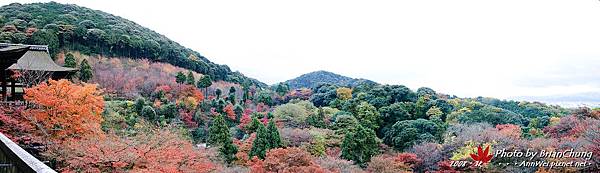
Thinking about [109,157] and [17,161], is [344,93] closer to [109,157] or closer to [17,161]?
[109,157]

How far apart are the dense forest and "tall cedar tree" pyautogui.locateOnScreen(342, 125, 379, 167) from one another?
46 millimetres

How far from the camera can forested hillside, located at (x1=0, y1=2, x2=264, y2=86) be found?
3659 centimetres

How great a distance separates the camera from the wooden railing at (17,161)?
6.38 feet

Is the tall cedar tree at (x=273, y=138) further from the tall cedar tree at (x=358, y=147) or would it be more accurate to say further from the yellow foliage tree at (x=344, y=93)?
the yellow foliage tree at (x=344, y=93)

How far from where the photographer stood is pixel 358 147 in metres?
20.7

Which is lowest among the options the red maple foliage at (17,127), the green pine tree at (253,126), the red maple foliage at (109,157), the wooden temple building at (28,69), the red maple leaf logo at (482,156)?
the green pine tree at (253,126)

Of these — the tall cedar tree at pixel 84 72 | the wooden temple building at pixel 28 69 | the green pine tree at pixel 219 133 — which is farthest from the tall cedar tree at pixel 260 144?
the tall cedar tree at pixel 84 72

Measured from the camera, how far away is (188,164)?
1260 cm

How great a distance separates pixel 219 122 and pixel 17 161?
19.5 metres

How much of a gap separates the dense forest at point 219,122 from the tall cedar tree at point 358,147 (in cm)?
5

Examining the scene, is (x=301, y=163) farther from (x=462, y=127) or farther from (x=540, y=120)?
(x=540, y=120)

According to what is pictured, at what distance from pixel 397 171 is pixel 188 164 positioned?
8.35 meters

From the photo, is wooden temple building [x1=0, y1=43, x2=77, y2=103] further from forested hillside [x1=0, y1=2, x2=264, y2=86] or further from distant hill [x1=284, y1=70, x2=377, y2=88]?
distant hill [x1=284, y1=70, x2=377, y2=88]

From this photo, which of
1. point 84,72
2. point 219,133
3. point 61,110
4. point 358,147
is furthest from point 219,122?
point 84,72
